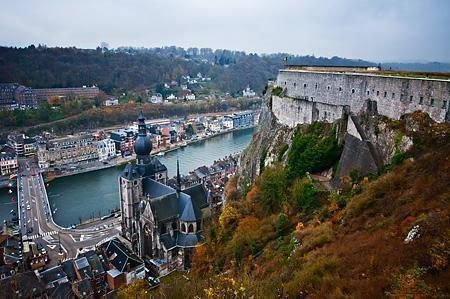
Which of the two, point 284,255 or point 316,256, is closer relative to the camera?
point 316,256

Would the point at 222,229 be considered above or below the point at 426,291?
below

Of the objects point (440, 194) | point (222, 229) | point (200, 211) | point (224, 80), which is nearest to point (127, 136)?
point (200, 211)

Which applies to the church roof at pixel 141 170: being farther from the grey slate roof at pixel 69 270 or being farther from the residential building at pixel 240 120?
the residential building at pixel 240 120

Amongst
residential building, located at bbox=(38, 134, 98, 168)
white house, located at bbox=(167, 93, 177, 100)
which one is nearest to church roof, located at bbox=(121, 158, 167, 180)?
residential building, located at bbox=(38, 134, 98, 168)

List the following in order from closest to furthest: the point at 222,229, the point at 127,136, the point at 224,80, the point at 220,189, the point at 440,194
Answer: the point at 440,194 < the point at 222,229 < the point at 220,189 < the point at 127,136 < the point at 224,80

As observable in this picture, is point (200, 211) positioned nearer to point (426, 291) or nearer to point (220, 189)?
point (220, 189)
